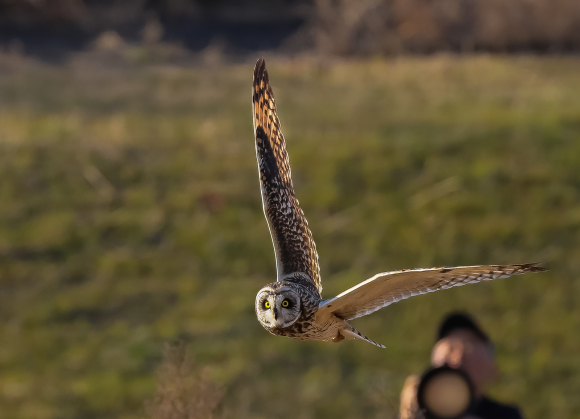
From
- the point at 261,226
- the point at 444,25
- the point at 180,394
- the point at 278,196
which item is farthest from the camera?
the point at 444,25

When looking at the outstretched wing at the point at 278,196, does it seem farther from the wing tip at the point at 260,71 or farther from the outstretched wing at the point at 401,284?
the outstretched wing at the point at 401,284

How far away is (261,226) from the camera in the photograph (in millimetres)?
10922

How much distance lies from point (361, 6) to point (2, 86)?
6.25 meters

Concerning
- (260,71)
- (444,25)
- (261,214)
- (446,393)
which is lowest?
(446,393)

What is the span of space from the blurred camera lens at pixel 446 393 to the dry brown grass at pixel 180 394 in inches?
14.1

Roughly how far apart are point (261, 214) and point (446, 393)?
9632 mm

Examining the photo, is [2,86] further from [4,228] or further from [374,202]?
[374,202]

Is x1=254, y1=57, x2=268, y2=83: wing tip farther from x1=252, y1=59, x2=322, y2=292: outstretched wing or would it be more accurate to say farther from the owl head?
the owl head

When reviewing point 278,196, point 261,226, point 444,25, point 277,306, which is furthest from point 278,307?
point 444,25

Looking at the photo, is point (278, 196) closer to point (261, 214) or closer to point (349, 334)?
point (349, 334)

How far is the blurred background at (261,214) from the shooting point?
31.3 feet

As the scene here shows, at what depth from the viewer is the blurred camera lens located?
4.10 ft

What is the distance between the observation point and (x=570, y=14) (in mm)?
14320

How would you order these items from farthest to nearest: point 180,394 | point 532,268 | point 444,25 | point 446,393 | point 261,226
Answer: point 444,25 < point 261,226 < point 446,393 < point 180,394 < point 532,268
